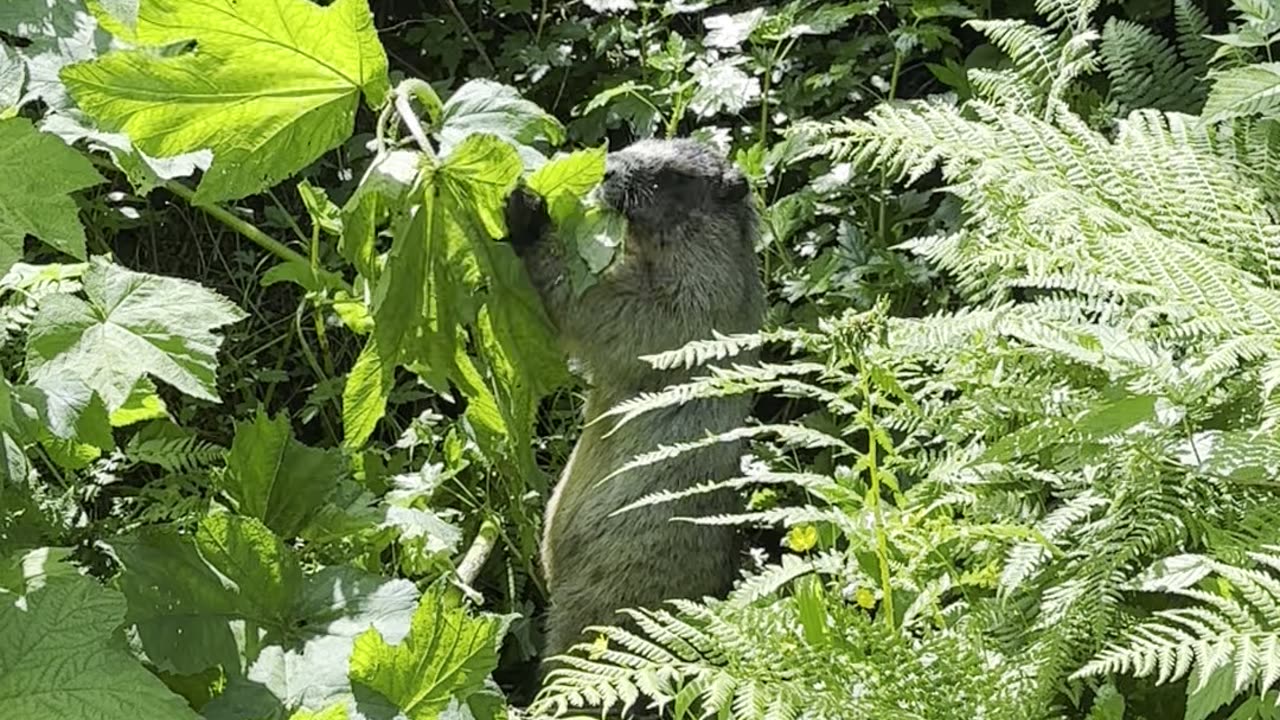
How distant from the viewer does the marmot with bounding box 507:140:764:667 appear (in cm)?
366

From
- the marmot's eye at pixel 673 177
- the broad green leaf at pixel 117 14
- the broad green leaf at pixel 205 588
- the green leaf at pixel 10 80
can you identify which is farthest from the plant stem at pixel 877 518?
the marmot's eye at pixel 673 177

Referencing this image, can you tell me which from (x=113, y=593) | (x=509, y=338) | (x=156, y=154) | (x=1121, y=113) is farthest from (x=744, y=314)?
(x=113, y=593)

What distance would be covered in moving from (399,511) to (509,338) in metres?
0.74

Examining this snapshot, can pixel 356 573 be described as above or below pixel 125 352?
below

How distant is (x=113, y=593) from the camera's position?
193cm

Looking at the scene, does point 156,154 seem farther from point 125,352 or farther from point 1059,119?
point 1059,119

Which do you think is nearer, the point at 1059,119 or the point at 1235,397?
the point at 1235,397

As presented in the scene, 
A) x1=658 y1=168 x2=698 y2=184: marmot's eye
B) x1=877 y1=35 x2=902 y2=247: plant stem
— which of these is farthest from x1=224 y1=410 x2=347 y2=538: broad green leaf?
x1=877 y1=35 x2=902 y2=247: plant stem

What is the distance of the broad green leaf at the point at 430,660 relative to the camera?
7.11 feet

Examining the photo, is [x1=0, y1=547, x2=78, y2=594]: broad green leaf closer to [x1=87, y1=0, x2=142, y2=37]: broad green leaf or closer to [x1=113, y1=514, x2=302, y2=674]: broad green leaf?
[x1=113, y1=514, x2=302, y2=674]: broad green leaf

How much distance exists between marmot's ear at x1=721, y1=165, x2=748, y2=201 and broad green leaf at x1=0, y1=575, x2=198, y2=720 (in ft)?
8.36

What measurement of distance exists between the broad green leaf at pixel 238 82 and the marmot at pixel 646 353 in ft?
2.87

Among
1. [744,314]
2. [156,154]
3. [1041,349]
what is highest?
[156,154]

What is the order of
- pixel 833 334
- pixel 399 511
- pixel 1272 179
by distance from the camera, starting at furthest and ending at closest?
pixel 399 511
pixel 1272 179
pixel 833 334
